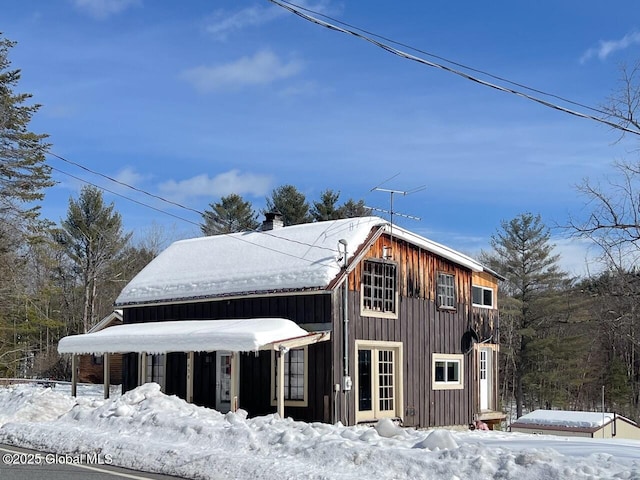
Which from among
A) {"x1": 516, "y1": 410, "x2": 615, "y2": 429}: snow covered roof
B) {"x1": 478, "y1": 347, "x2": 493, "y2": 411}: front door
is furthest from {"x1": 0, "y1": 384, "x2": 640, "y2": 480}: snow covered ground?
{"x1": 516, "y1": 410, "x2": 615, "y2": 429}: snow covered roof

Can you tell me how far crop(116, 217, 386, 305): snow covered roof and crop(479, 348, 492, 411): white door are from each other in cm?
726

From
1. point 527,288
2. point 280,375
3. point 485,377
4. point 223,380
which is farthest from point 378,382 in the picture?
point 527,288

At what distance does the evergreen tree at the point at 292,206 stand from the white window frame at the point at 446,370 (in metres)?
31.0

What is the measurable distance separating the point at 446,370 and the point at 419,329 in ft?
7.03

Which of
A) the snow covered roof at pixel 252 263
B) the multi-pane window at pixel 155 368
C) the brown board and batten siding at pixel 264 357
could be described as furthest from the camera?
the multi-pane window at pixel 155 368

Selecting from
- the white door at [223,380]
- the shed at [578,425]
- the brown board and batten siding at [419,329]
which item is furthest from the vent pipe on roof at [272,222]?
the shed at [578,425]

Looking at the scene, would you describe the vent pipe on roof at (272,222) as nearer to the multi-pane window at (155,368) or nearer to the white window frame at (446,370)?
the multi-pane window at (155,368)

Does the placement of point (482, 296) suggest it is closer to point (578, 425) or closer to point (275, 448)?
point (578, 425)

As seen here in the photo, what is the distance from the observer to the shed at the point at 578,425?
A: 25.4m

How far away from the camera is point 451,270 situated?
23.3 m

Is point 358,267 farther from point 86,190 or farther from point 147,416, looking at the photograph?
point 86,190

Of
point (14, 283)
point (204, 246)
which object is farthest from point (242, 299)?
point (14, 283)

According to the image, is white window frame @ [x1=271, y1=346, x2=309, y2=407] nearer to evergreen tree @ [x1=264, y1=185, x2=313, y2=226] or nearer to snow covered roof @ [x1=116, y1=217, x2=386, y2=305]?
snow covered roof @ [x1=116, y1=217, x2=386, y2=305]

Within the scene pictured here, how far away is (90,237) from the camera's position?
4784 centimetres
